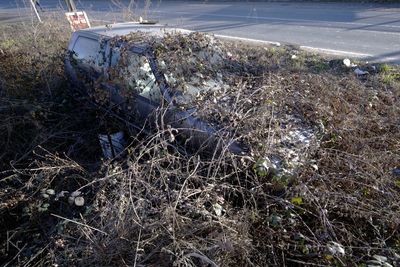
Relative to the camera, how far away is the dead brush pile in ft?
7.95

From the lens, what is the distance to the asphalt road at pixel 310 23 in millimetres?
8774

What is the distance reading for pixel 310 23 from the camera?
11.8m


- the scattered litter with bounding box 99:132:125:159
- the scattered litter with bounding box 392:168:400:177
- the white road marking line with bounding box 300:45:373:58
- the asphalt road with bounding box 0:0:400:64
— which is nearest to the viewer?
the scattered litter with bounding box 392:168:400:177

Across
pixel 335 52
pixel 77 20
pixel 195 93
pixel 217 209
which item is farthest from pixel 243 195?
pixel 77 20

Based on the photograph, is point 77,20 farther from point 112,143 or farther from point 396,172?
point 396,172

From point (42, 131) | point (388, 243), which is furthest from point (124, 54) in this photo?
point (388, 243)

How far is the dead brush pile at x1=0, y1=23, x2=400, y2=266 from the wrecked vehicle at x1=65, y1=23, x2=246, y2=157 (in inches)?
5.7

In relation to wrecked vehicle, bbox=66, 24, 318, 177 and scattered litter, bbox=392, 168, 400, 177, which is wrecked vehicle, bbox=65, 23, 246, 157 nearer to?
wrecked vehicle, bbox=66, 24, 318, 177

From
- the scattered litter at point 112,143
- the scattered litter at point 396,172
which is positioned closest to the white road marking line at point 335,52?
the scattered litter at point 396,172

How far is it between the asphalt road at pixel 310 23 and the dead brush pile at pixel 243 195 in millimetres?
5174

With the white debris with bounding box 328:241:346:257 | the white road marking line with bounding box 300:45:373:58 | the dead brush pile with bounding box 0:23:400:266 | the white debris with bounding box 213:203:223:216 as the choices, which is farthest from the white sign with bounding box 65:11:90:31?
the white debris with bounding box 328:241:346:257

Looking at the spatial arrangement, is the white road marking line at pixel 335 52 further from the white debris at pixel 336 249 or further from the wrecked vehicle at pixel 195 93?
the white debris at pixel 336 249

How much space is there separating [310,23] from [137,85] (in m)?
9.75

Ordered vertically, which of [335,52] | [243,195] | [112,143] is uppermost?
[243,195]
